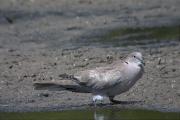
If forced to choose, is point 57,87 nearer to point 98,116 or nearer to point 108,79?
point 108,79

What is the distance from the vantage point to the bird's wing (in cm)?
1091

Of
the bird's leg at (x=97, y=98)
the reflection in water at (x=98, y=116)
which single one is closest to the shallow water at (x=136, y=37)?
the bird's leg at (x=97, y=98)

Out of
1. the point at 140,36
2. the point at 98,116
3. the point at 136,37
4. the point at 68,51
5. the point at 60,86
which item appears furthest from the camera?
the point at 140,36

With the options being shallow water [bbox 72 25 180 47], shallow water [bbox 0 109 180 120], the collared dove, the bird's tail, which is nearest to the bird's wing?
the collared dove

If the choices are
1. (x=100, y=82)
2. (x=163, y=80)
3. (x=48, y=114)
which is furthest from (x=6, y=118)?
(x=163, y=80)

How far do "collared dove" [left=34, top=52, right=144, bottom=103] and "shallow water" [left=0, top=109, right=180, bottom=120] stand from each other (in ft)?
0.90

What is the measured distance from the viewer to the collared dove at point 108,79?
35.8ft

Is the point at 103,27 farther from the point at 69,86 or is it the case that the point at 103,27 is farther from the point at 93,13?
the point at 69,86

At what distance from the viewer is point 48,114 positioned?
36.1 ft

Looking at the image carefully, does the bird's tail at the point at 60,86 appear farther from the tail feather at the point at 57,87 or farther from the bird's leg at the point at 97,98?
the bird's leg at the point at 97,98

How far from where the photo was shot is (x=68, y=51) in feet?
51.6

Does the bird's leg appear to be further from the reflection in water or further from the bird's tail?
the reflection in water

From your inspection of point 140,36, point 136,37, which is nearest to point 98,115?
point 136,37

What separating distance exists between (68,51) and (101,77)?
4743 millimetres
